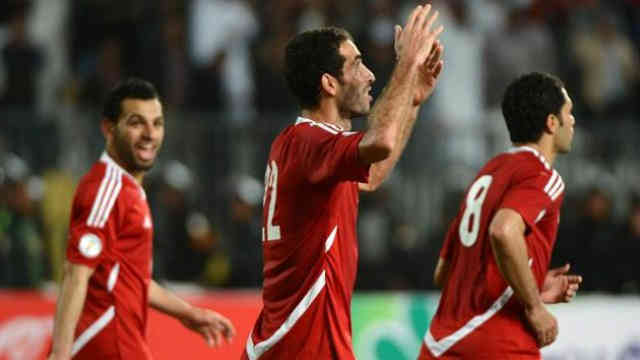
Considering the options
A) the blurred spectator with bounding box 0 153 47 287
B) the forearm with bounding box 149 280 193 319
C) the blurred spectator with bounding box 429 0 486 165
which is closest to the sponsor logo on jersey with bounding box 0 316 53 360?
the blurred spectator with bounding box 0 153 47 287

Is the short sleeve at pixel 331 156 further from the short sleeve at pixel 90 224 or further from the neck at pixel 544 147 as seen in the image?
the short sleeve at pixel 90 224

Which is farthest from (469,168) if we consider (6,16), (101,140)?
(6,16)

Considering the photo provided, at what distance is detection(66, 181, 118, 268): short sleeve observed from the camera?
782cm

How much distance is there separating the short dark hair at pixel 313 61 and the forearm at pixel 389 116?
567mm

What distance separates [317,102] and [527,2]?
8.96m

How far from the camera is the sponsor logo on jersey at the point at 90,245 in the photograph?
308 inches

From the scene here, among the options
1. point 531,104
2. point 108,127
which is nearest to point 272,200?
point 531,104

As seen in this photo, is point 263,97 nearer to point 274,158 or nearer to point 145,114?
point 145,114

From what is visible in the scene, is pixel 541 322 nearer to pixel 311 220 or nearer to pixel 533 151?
pixel 533 151

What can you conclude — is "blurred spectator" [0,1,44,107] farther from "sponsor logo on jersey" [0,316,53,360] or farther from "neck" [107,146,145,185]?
"neck" [107,146,145,185]

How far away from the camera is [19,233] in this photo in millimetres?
13758

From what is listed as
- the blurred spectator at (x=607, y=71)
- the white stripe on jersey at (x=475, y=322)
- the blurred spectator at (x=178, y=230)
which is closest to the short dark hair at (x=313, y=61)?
the white stripe on jersey at (x=475, y=322)

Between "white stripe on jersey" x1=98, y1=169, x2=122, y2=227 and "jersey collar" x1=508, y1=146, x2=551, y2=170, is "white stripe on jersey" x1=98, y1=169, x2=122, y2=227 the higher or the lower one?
the lower one

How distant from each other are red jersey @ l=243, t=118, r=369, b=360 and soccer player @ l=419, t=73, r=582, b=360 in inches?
27.3
